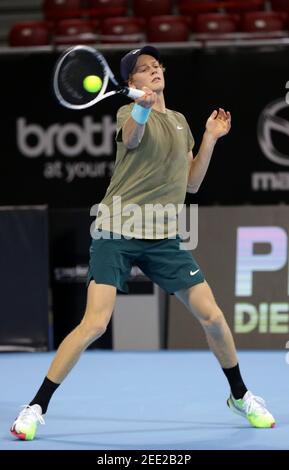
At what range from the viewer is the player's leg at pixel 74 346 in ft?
15.3

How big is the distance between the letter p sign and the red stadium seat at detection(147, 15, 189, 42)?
3697 millimetres

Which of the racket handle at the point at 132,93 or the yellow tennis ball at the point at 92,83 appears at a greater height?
the yellow tennis ball at the point at 92,83

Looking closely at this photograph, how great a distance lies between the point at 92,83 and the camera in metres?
4.73

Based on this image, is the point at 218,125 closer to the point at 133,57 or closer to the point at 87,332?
the point at 133,57

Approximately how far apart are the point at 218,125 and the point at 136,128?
0.66 m

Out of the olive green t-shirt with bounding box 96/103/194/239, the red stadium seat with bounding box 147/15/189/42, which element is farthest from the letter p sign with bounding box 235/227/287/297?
the red stadium seat with bounding box 147/15/189/42

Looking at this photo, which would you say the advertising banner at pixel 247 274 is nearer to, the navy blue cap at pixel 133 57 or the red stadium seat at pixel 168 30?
the navy blue cap at pixel 133 57

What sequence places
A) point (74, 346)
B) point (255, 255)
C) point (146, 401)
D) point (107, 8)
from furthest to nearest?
point (107, 8), point (255, 255), point (146, 401), point (74, 346)

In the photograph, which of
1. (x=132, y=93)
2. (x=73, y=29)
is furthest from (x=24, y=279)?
(x=73, y=29)

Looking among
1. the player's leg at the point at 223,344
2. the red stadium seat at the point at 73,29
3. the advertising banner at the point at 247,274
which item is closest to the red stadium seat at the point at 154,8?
the red stadium seat at the point at 73,29

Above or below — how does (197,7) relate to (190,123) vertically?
above

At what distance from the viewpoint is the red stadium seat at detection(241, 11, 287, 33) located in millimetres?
10859

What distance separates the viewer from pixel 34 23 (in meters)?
11.5
